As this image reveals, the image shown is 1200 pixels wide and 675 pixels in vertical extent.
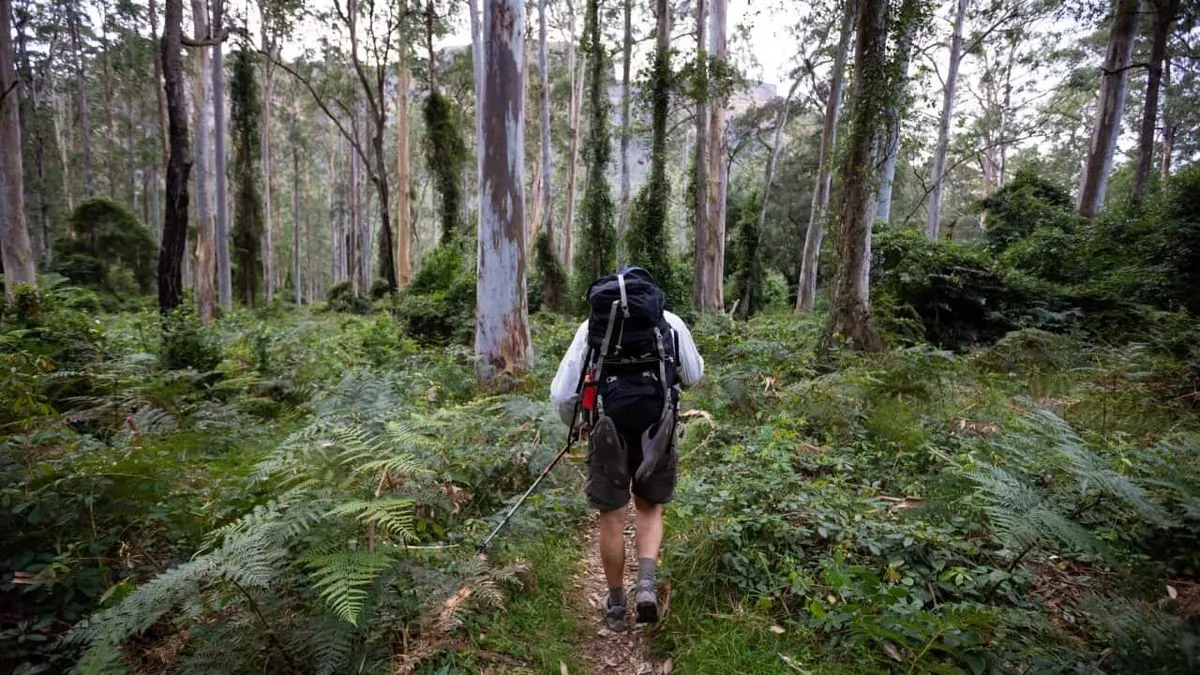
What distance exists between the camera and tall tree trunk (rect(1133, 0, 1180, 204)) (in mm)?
11375

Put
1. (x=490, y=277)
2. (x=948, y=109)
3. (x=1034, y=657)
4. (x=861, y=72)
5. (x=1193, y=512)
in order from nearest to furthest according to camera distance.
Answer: (x=1034, y=657)
(x=1193, y=512)
(x=861, y=72)
(x=490, y=277)
(x=948, y=109)

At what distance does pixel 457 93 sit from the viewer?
2439 centimetres

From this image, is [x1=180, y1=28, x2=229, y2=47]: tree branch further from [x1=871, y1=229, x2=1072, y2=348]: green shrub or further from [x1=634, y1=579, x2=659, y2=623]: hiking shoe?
[x1=871, y1=229, x2=1072, y2=348]: green shrub

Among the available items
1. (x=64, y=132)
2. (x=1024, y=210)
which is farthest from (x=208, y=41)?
(x=64, y=132)

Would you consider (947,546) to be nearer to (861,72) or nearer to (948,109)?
(861,72)

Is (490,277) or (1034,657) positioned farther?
(490,277)

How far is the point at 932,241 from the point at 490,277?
8030 mm

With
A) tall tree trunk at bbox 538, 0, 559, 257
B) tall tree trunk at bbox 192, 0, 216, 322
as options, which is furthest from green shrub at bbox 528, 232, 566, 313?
tall tree trunk at bbox 192, 0, 216, 322

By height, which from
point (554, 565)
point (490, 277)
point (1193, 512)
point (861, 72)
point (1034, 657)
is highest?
point (861, 72)

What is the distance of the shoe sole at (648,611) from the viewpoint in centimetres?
263

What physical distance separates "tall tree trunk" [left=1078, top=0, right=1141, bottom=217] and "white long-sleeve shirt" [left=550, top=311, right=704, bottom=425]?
14.0 m

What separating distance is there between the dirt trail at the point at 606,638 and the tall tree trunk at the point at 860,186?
4910 millimetres

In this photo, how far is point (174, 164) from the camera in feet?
30.7

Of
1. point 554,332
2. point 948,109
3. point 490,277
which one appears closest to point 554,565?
point 490,277
